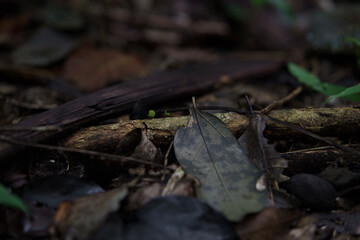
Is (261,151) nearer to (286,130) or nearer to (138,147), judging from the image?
(286,130)

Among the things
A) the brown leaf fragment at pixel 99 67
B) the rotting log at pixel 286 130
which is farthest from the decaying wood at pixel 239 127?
the brown leaf fragment at pixel 99 67

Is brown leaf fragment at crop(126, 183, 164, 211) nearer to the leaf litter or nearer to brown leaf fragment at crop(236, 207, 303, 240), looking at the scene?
the leaf litter

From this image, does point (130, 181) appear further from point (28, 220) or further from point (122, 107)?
point (122, 107)

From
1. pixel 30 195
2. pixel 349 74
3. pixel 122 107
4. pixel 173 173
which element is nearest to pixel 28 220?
pixel 30 195

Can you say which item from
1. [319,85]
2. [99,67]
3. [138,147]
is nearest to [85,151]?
[138,147]

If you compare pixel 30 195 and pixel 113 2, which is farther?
pixel 113 2

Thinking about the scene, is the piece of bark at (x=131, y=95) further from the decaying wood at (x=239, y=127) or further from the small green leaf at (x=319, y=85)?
the small green leaf at (x=319, y=85)

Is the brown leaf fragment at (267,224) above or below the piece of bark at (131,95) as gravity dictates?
below

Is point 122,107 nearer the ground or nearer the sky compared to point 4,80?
nearer the ground

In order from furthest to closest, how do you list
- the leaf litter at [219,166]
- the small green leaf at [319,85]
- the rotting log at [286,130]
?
1. the small green leaf at [319,85]
2. the rotting log at [286,130]
3. the leaf litter at [219,166]
